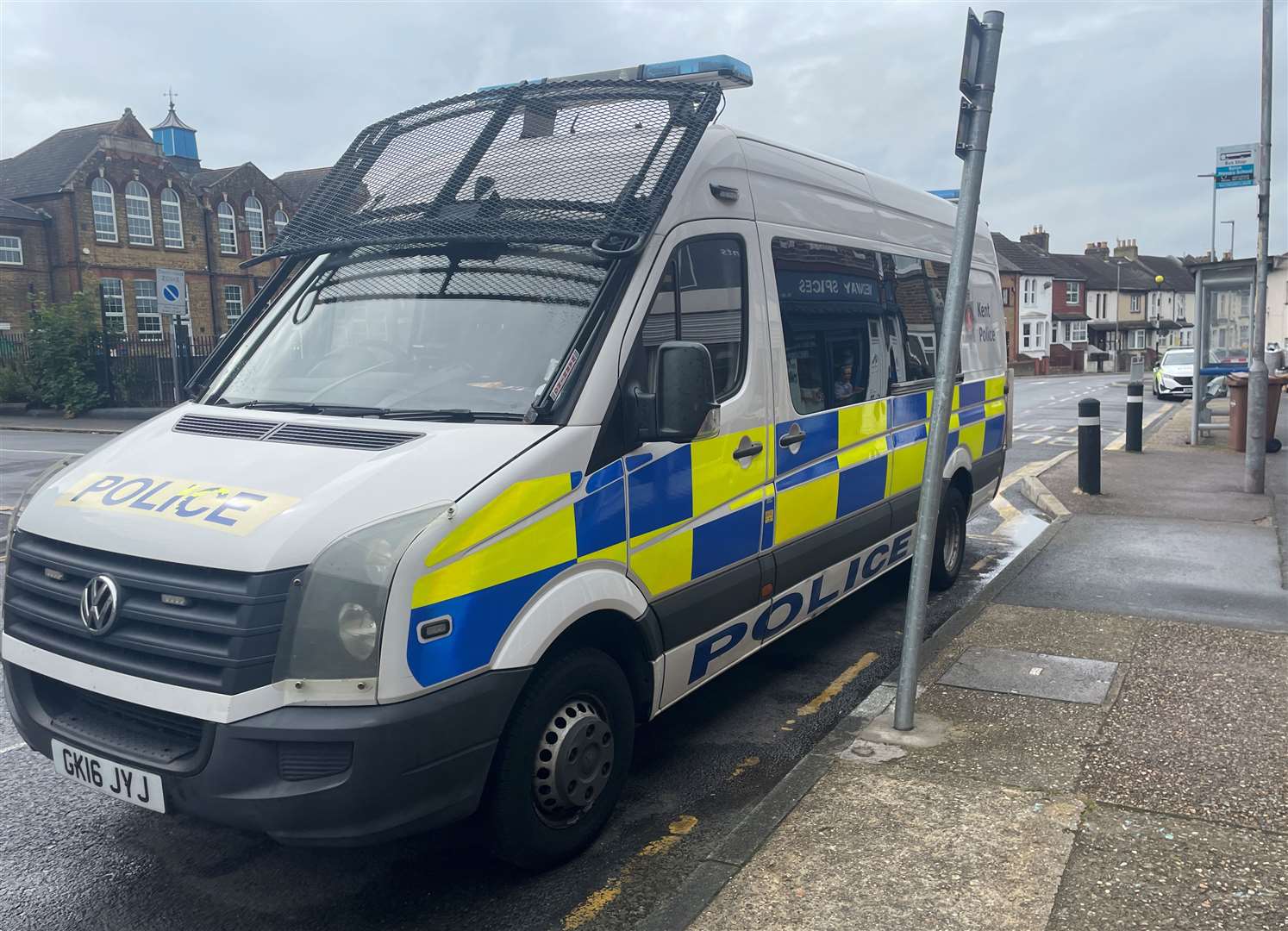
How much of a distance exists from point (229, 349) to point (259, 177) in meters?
46.9

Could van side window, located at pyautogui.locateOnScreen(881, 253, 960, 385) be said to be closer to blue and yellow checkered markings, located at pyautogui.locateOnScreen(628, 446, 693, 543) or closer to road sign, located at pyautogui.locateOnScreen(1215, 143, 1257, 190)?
blue and yellow checkered markings, located at pyautogui.locateOnScreen(628, 446, 693, 543)

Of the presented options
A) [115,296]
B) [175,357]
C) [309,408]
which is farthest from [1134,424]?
[115,296]

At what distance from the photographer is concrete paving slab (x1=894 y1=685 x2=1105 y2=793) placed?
3.92 meters

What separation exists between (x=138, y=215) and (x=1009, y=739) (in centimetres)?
4471

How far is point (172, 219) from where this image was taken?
43.2 metres

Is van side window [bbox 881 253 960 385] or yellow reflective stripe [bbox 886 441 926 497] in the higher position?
van side window [bbox 881 253 960 385]

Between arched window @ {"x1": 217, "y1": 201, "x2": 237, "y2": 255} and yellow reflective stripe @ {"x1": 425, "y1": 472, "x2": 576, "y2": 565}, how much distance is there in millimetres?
46723

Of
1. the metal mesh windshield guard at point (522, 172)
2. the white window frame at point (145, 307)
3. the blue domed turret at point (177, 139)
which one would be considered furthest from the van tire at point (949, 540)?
the blue domed turret at point (177, 139)

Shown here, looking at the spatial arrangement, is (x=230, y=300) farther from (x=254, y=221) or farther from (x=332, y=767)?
(x=332, y=767)

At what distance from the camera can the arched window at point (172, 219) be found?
140 ft

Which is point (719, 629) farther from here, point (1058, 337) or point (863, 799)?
point (1058, 337)

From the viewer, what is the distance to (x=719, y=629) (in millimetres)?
4273

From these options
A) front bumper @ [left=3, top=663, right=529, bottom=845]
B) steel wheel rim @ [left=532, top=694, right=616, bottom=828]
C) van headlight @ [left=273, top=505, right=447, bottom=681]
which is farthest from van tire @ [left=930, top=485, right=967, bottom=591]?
van headlight @ [left=273, top=505, right=447, bottom=681]

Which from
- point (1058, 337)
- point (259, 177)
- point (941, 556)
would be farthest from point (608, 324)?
A: point (1058, 337)
